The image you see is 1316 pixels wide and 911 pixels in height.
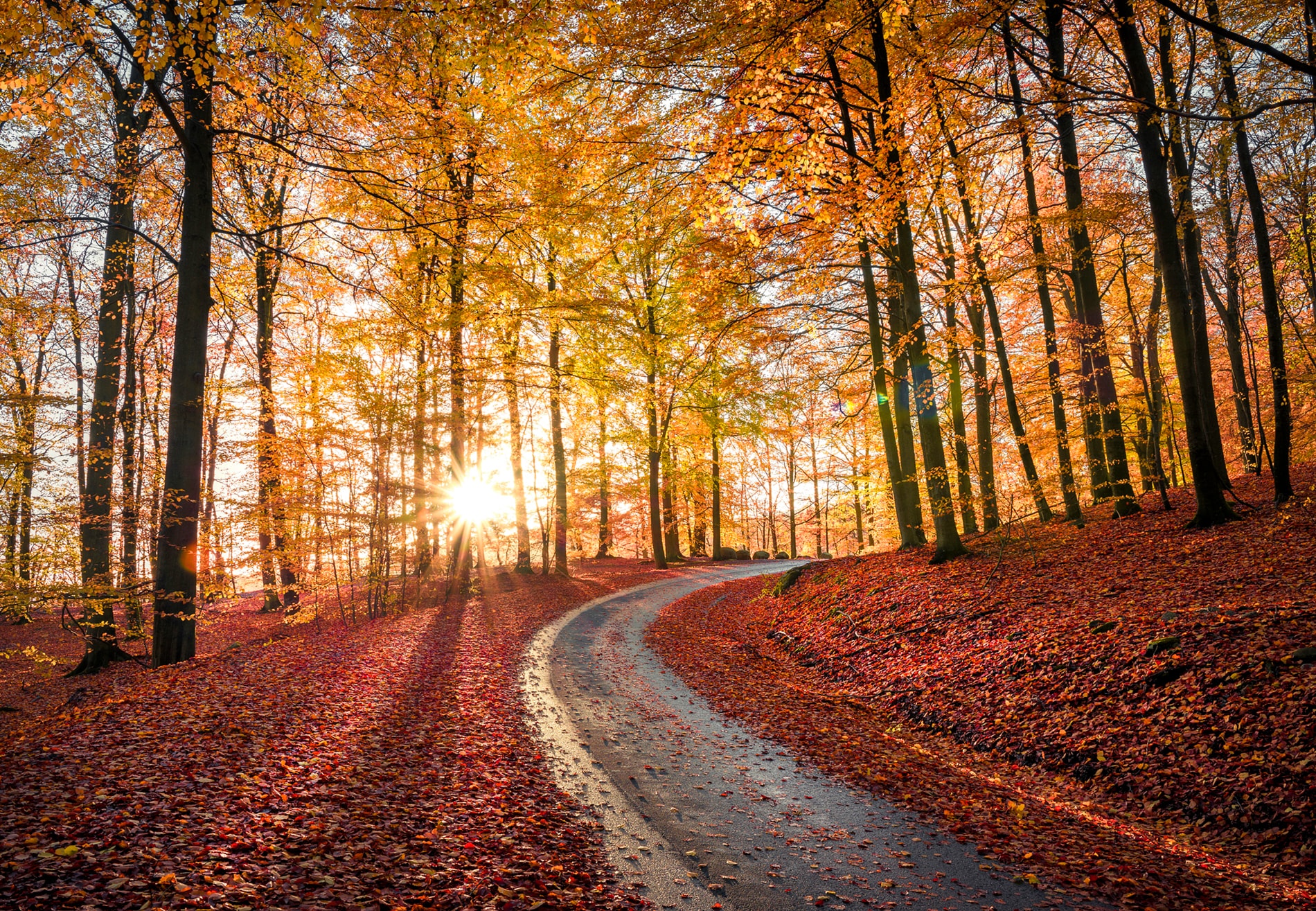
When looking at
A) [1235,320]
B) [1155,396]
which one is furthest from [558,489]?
[1235,320]

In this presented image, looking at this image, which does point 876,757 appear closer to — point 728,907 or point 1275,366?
point 728,907

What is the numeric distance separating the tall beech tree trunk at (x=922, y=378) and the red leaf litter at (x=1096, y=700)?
769mm

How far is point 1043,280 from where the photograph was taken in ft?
44.6

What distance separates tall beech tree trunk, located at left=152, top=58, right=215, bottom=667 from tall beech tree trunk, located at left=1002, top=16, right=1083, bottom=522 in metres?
11.8

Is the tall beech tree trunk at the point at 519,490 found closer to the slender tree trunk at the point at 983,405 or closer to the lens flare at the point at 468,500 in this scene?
the lens flare at the point at 468,500

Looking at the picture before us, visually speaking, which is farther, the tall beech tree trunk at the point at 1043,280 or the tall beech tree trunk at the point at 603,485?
the tall beech tree trunk at the point at 603,485

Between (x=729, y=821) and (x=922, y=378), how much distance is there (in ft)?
30.1

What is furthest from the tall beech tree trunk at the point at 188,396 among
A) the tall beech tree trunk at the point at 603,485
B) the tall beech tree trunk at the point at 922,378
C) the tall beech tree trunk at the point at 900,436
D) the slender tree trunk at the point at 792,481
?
the slender tree trunk at the point at 792,481

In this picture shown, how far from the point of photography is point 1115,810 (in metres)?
4.95

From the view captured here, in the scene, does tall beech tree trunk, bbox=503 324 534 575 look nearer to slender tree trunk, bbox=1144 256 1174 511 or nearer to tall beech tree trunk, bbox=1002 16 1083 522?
tall beech tree trunk, bbox=1002 16 1083 522

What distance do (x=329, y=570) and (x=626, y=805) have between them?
32.6 ft

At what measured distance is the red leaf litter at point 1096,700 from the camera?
4.27 metres

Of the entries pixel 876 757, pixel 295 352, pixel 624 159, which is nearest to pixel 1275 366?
pixel 876 757

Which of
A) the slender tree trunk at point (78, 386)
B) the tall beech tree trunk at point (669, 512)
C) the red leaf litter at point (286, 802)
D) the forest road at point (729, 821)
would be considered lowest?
the forest road at point (729, 821)
